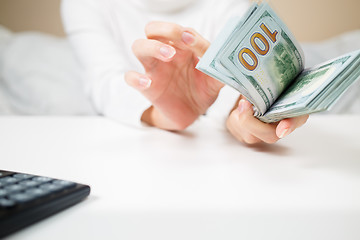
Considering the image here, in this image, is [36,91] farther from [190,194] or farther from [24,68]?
[190,194]

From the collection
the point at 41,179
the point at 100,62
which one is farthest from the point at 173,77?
the point at 100,62

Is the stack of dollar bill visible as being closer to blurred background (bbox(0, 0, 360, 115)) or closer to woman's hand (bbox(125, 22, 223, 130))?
woman's hand (bbox(125, 22, 223, 130))

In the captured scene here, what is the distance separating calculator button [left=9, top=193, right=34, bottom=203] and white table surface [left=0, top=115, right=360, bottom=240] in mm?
23

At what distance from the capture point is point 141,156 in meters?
0.48

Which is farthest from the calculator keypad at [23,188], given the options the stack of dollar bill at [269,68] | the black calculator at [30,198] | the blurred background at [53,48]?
the blurred background at [53,48]

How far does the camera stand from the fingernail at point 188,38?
0.51m

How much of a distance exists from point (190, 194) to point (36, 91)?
39.6 inches

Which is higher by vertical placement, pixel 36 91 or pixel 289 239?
pixel 289 239

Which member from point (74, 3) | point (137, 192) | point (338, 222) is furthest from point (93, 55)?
point (338, 222)

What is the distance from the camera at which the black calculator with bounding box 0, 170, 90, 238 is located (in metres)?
0.25

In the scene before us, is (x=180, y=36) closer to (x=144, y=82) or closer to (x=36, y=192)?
(x=144, y=82)

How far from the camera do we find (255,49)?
0.43m

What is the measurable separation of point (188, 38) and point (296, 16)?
172 cm

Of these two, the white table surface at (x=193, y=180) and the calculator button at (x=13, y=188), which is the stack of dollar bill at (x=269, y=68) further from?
the calculator button at (x=13, y=188)
